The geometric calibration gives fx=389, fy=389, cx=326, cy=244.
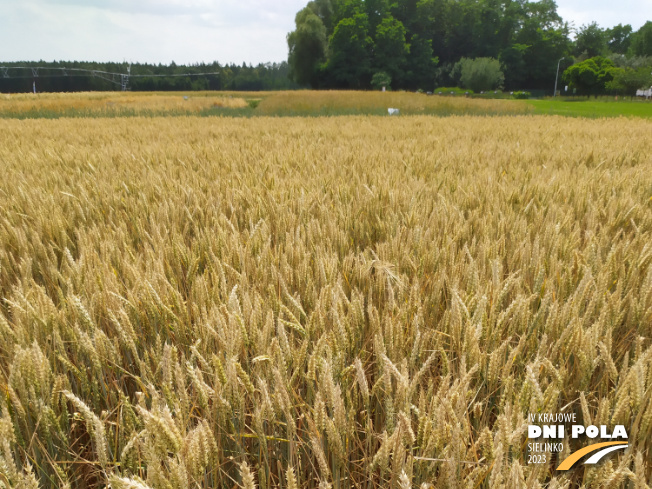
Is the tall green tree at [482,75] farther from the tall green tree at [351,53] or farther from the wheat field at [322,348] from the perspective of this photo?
the wheat field at [322,348]

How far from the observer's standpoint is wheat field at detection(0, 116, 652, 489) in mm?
610

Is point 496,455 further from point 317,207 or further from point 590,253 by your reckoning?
point 317,207

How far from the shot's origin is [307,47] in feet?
176

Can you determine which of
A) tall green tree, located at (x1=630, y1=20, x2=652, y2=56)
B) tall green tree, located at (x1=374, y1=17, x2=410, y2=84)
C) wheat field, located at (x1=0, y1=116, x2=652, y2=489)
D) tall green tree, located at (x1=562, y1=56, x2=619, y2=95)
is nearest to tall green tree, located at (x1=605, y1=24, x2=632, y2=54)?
tall green tree, located at (x1=630, y1=20, x2=652, y2=56)

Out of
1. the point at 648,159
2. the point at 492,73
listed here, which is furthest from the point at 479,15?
the point at 648,159

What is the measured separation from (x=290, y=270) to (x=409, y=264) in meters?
0.38

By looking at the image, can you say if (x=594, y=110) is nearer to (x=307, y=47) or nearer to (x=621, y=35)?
(x=307, y=47)

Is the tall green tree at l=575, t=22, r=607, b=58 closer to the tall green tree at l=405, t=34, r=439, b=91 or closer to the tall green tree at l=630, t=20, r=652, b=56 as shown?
the tall green tree at l=630, t=20, r=652, b=56

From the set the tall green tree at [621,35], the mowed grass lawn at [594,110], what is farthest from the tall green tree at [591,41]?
the mowed grass lawn at [594,110]

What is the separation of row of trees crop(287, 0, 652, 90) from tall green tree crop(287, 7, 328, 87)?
5.0 inches

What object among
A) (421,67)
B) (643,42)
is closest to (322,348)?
(421,67)

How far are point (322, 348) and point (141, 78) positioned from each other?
95382 millimetres

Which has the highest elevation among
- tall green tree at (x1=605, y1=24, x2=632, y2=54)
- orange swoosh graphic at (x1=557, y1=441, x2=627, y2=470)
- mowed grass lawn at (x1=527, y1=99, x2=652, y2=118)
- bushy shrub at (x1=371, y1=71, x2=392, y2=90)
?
tall green tree at (x1=605, y1=24, x2=632, y2=54)

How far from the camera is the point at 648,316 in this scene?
93 centimetres
